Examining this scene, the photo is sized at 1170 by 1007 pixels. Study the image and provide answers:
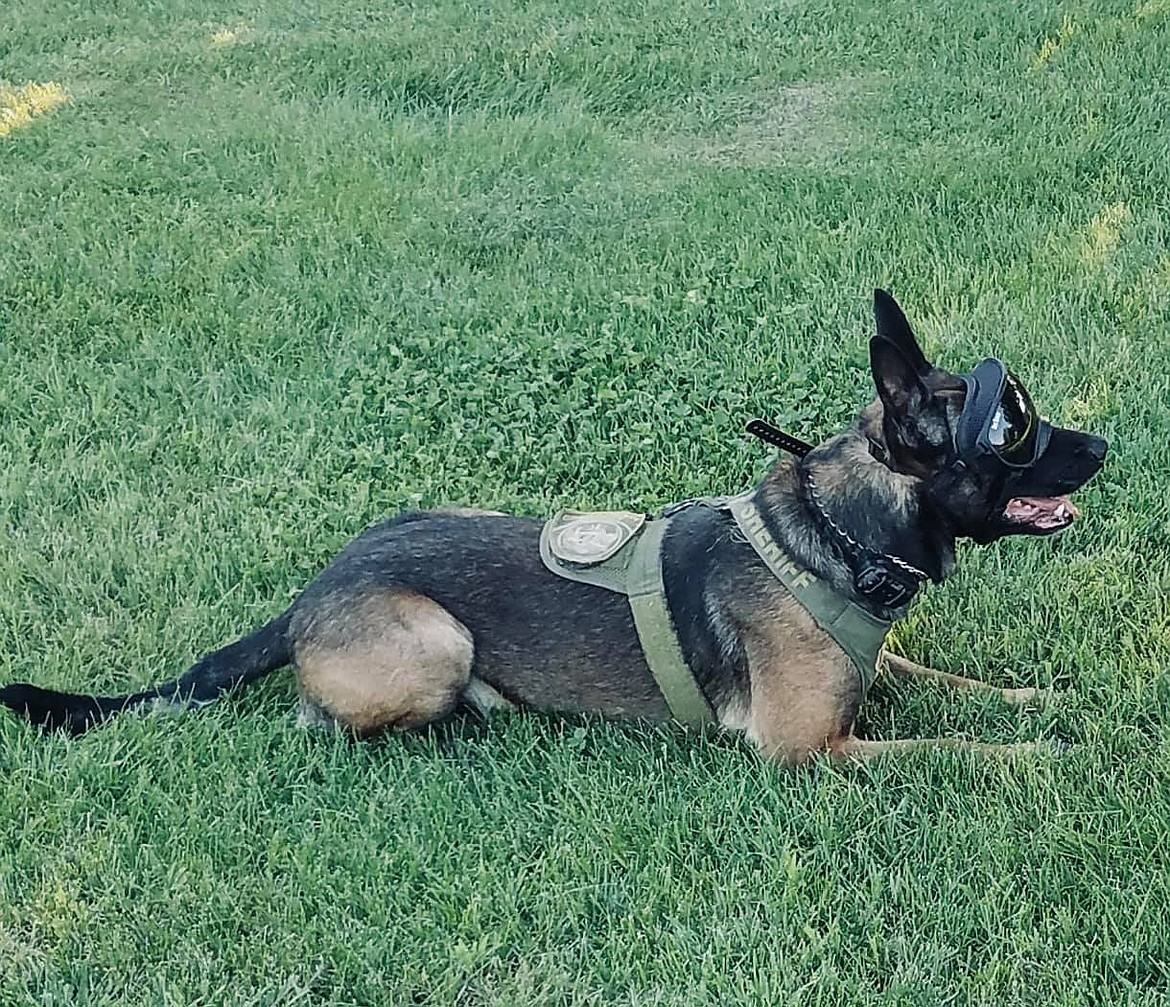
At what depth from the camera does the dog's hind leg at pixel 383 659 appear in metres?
3.77

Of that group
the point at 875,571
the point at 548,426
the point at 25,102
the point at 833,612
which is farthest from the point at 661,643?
the point at 25,102

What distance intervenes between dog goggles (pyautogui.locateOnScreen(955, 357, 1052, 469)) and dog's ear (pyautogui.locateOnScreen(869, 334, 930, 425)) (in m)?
0.12

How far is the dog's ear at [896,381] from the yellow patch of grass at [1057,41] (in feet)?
17.4

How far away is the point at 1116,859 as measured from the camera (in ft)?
10.5

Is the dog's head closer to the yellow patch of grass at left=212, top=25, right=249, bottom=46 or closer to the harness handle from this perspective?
the harness handle

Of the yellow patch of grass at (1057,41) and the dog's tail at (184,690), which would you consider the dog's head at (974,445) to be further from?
the yellow patch of grass at (1057,41)

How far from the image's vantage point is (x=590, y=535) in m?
3.83

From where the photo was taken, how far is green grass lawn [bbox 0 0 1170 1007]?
323cm

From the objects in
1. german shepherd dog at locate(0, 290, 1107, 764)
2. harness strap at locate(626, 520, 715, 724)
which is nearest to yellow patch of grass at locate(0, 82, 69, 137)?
german shepherd dog at locate(0, 290, 1107, 764)

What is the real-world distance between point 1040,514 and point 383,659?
1.72 metres

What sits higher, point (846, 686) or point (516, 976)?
point (846, 686)

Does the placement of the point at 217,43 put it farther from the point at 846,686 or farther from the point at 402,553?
the point at 846,686

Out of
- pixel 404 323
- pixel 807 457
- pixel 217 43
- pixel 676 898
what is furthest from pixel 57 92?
pixel 676 898

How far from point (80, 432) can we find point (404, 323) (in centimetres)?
143
